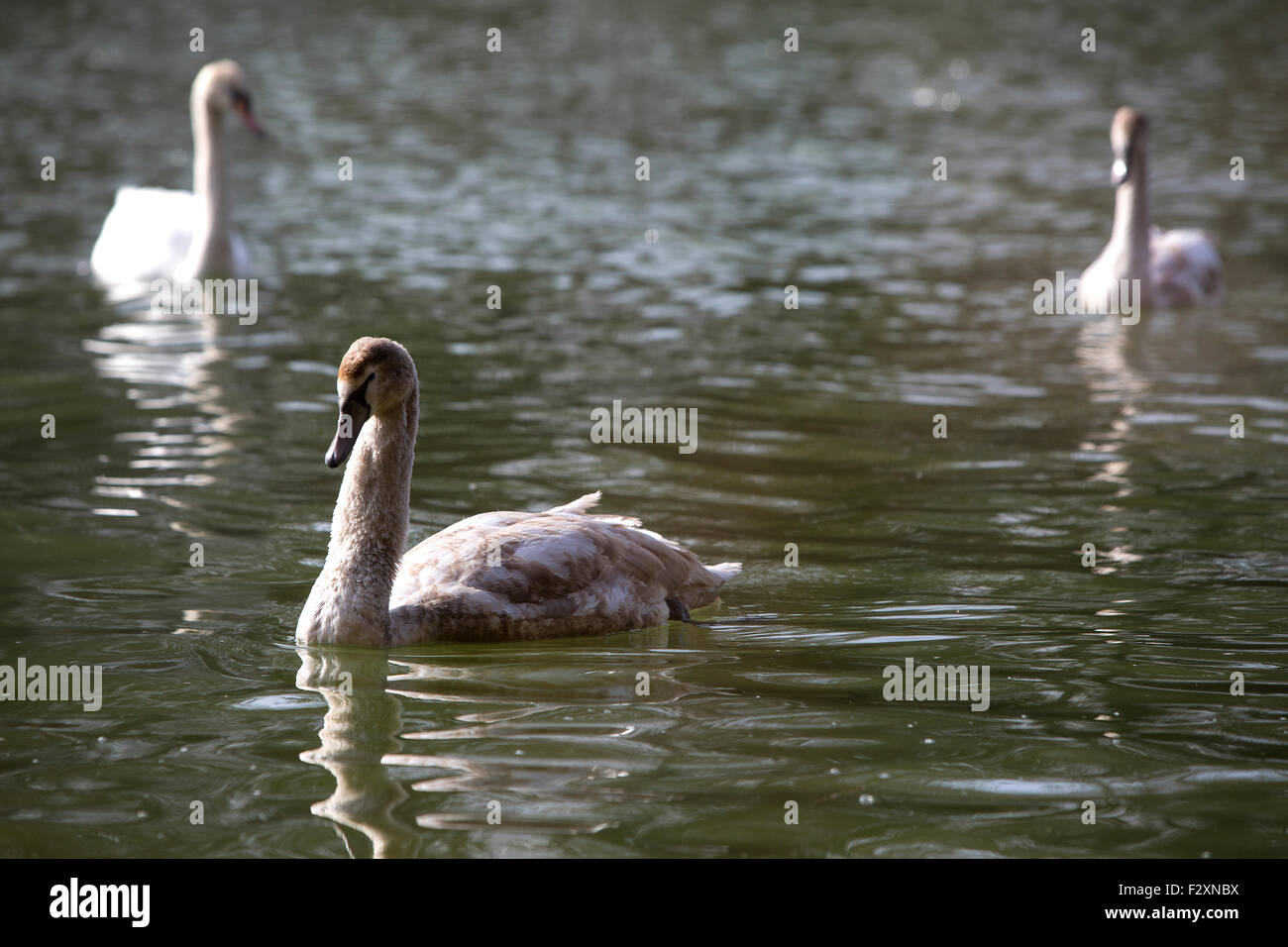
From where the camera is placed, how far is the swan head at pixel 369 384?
306 inches

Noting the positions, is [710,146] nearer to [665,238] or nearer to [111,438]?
[665,238]

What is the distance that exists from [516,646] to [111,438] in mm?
4657

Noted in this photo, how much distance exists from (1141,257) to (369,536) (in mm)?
9969

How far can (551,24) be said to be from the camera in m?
36.9

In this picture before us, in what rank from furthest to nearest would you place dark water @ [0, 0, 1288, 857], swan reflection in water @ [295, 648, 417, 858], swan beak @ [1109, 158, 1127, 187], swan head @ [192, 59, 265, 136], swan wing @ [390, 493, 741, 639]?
swan head @ [192, 59, 265, 136] < swan beak @ [1109, 158, 1127, 187] < swan wing @ [390, 493, 741, 639] < dark water @ [0, 0, 1288, 857] < swan reflection in water @ [295, 648, 417, 858]

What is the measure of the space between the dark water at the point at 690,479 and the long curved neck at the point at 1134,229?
1.87 ft

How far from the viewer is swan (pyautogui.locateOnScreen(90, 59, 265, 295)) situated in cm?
1639

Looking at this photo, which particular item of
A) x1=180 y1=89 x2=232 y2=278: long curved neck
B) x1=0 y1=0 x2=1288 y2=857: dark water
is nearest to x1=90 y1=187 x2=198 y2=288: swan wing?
x1=180 y1=89 x2=232 y2=278: long curved neck

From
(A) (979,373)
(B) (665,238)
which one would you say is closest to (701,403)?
(A) (979,373)

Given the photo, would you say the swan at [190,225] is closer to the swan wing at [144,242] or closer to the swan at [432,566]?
the swan wing at [144,242]

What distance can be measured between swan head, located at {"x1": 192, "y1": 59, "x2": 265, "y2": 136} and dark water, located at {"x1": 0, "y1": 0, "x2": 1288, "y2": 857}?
147cm

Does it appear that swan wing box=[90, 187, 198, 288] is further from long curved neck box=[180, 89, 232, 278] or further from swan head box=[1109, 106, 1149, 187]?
swan head box=[1109, 106, 1149, 187]

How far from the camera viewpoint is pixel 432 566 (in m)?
8.12
